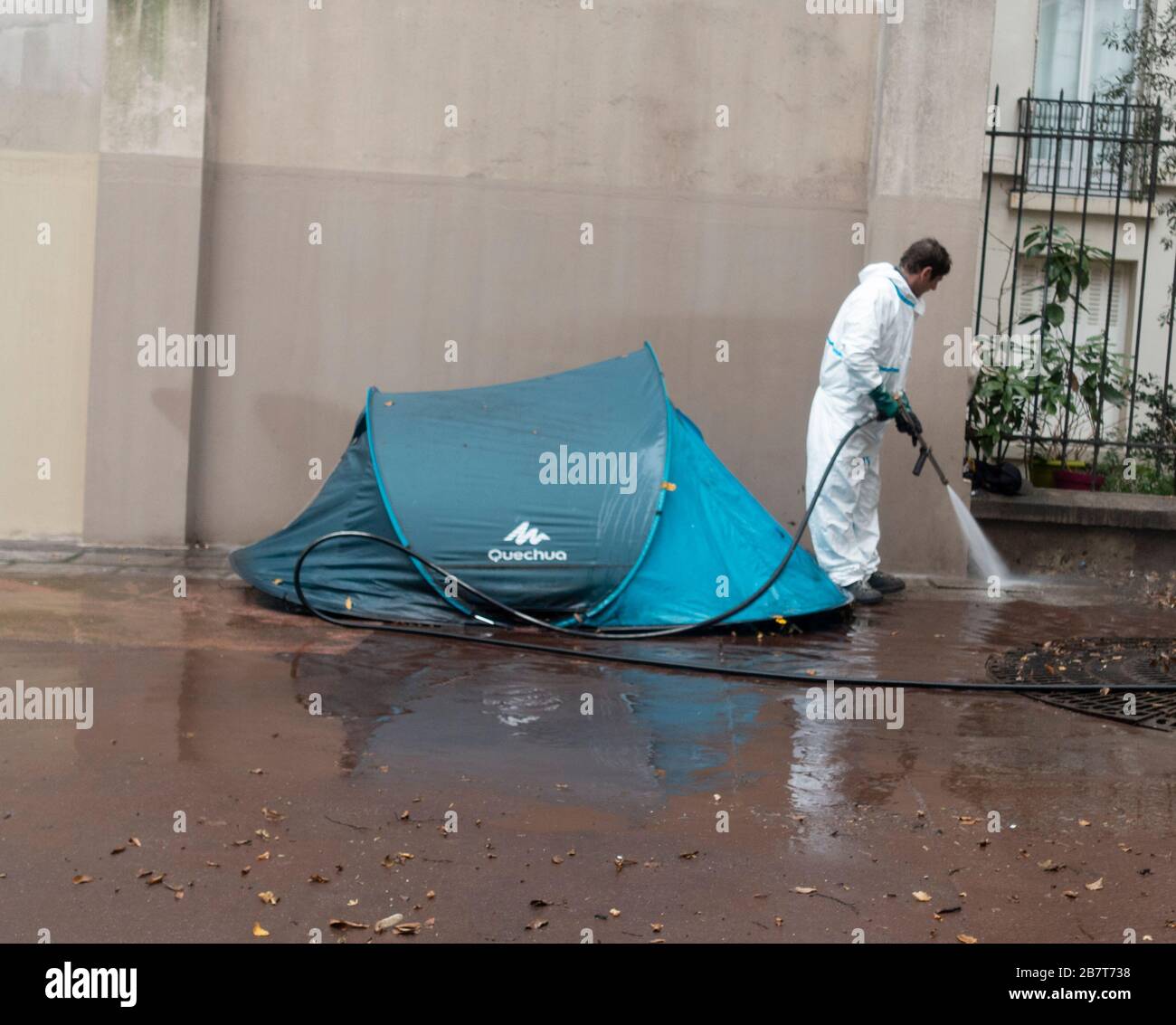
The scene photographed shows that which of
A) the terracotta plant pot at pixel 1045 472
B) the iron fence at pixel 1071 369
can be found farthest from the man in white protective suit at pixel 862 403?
the terracotta plant pot at pixel 1045 472

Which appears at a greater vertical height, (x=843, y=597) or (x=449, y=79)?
(x=449, y=79)

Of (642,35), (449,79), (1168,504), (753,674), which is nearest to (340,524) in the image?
(753,674)

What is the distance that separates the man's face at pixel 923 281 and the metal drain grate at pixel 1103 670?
7.06 ft

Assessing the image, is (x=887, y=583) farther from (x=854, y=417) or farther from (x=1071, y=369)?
(x=1071, y=369)

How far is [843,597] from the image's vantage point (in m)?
7.40

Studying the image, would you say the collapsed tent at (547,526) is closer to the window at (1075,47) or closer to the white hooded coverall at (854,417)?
the white hooded coverall at (854,417)

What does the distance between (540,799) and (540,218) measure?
5.29 metres

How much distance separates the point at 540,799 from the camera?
4.46 metres

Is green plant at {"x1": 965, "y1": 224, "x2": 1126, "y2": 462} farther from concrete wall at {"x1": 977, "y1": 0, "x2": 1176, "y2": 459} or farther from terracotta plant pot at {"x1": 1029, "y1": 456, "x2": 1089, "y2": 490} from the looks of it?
concrete wall at {"x1": 977, "y1": 0, "x2": 1176, "y2": 459}

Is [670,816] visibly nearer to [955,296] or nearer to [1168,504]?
[955,296]

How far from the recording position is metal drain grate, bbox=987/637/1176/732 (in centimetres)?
576

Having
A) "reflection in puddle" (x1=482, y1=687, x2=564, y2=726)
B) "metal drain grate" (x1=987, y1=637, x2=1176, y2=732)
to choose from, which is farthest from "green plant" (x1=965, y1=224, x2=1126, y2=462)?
"reflection in puddle" (x1=482, y1=687, x2=564, y2=726)

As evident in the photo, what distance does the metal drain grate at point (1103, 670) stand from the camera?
18.9 feet

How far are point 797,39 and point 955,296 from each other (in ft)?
6.26
